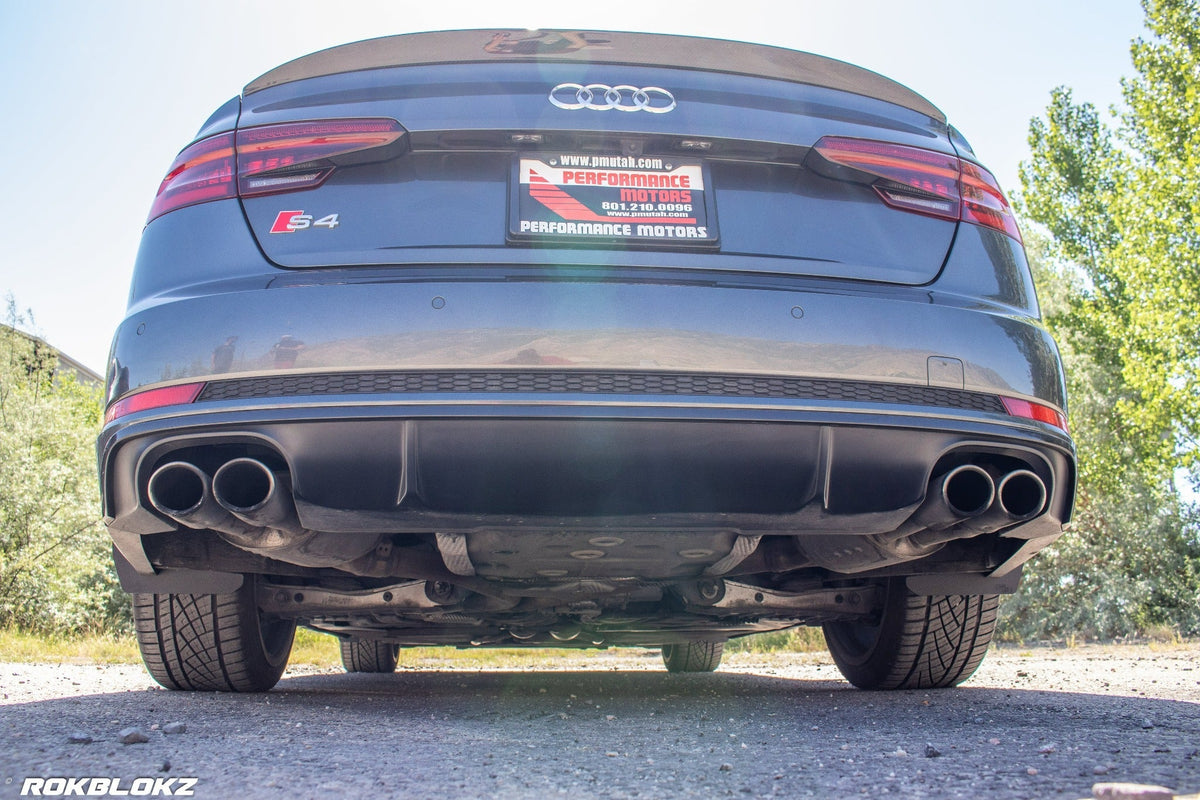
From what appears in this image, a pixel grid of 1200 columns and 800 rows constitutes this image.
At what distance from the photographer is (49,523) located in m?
17.5

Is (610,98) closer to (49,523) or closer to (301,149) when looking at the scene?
(301,149)

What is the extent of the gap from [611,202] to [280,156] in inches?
30.7

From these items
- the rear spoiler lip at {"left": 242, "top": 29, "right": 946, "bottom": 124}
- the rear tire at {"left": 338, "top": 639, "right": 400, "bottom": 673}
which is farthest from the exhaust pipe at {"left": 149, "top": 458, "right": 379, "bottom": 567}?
the rear tire at {"left": 338, "top": 639, "right": 400, "bottom": 673}

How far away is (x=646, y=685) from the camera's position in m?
4.19

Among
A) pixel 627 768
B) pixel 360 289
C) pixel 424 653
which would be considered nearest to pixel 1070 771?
pixel 627 768

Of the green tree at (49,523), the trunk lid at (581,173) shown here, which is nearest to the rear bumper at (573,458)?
the trunk lid at (581,173)

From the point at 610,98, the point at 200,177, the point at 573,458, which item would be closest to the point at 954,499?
the point at 573,458

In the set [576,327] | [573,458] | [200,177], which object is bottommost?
[573,458]

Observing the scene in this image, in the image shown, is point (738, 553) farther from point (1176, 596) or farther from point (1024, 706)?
point (1176, 596)

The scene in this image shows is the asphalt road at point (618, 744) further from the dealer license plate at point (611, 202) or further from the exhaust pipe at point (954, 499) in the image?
the dealer license plate at point (611, 202)

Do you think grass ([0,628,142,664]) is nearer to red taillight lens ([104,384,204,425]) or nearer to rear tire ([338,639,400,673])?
rear tire ([338,639,400,673])

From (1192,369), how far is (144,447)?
16377 mm

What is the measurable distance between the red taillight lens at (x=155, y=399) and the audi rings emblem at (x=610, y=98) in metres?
1.04

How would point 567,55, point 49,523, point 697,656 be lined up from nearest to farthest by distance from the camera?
point 567,55
point 697,656
point 49,523
